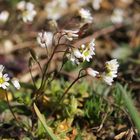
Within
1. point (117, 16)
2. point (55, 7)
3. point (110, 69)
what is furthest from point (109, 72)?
point (55, 7)

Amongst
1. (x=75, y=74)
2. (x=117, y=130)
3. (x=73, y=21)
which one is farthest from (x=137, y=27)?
(x=117, y=130)

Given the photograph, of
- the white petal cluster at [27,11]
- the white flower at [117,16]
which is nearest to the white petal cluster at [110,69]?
the white petal cluster at [27,11]

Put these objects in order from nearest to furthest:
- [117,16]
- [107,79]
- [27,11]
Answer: [107,79]
[27,11]
[117,16]

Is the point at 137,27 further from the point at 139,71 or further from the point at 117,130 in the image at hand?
the point at 117,130

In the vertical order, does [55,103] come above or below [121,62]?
below

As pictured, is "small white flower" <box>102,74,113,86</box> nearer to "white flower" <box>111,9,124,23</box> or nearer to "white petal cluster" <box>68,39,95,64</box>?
"white petal cluster" <box>68,39,95,64</box>

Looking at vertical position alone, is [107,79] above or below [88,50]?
below

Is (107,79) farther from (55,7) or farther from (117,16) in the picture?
(55,7)

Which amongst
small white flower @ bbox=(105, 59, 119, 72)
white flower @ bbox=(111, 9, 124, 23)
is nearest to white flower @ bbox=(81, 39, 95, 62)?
small white flower @ bbox=(105, 59, 119, 72)
